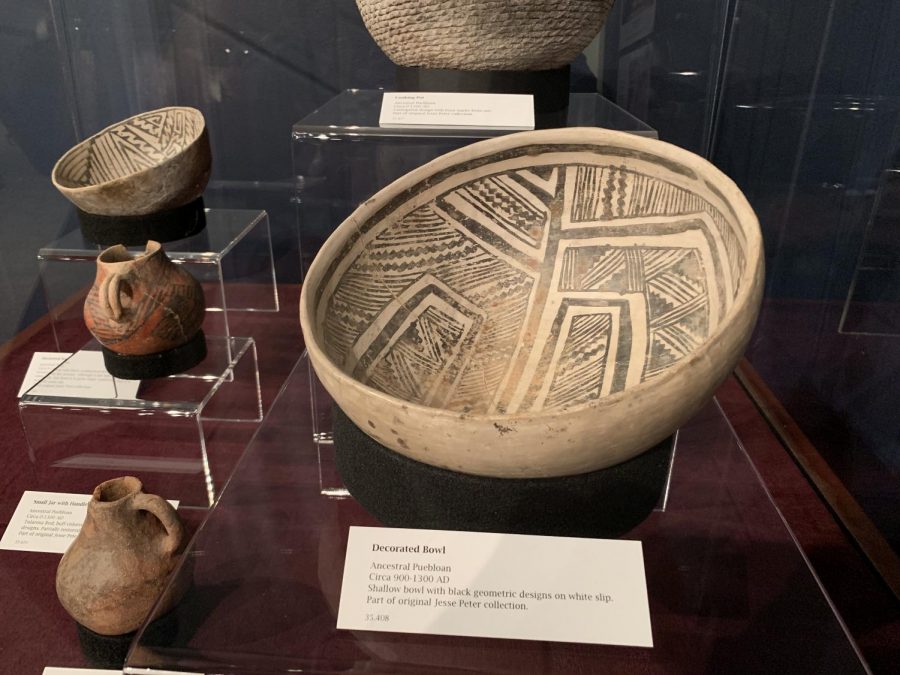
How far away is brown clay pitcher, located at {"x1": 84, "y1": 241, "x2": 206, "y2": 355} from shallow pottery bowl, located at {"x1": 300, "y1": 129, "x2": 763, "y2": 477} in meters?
0.44

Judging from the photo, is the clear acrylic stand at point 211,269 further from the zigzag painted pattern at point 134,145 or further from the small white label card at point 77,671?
the small white label card at point 77,671

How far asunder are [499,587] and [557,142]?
0.62m

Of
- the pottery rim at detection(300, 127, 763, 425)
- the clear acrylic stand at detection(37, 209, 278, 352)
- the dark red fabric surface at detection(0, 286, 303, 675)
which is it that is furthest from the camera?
the clear acrylic stand at detection(37, 209, 278, 352)

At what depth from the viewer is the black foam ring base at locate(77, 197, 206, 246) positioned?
1.45 meters

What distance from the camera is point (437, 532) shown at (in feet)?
2.35

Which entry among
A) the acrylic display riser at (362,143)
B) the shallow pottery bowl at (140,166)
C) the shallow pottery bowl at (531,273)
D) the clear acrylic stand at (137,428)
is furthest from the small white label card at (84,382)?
the shallow pottery bowl at (531,273)

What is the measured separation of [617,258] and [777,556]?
42 centimetres

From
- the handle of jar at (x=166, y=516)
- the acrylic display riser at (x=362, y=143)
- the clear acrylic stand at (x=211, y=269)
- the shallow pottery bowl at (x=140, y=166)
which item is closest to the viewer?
the handle of jar at (x=166, y=516)

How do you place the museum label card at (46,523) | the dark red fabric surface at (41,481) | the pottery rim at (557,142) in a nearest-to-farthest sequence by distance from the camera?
the pottery rim at (557,142) → the dark red fabric surface at (41,481) → the museum label card at (46,523)

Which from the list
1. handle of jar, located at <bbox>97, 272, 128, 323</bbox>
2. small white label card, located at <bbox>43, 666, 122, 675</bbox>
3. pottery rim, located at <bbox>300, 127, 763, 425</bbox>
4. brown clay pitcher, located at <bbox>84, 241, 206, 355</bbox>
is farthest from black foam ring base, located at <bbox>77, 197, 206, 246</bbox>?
small white label card, located at <bbox>43, 666, 122, 675</bbox>

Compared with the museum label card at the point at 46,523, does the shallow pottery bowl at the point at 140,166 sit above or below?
above

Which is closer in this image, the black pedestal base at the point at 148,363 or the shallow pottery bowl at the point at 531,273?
the shallow pottery bowl at the point at 531,273

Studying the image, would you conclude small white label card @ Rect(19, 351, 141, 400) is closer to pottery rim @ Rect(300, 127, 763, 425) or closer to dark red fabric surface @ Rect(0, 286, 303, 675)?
dark red fabric surface @ Rect(0, 286, 303, 675)

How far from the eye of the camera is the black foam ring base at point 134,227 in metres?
1.45
